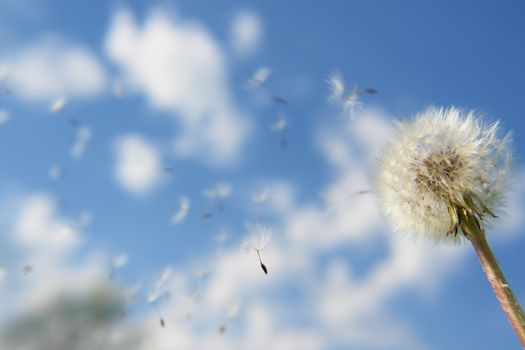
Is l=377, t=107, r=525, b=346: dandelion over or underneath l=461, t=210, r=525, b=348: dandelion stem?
over

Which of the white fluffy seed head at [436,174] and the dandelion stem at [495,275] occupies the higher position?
the white fluffy seed head at [436,174]

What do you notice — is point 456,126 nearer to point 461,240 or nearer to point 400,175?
point 400,175

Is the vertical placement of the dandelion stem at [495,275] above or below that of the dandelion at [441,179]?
below

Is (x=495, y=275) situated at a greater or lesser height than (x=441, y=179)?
lesser
